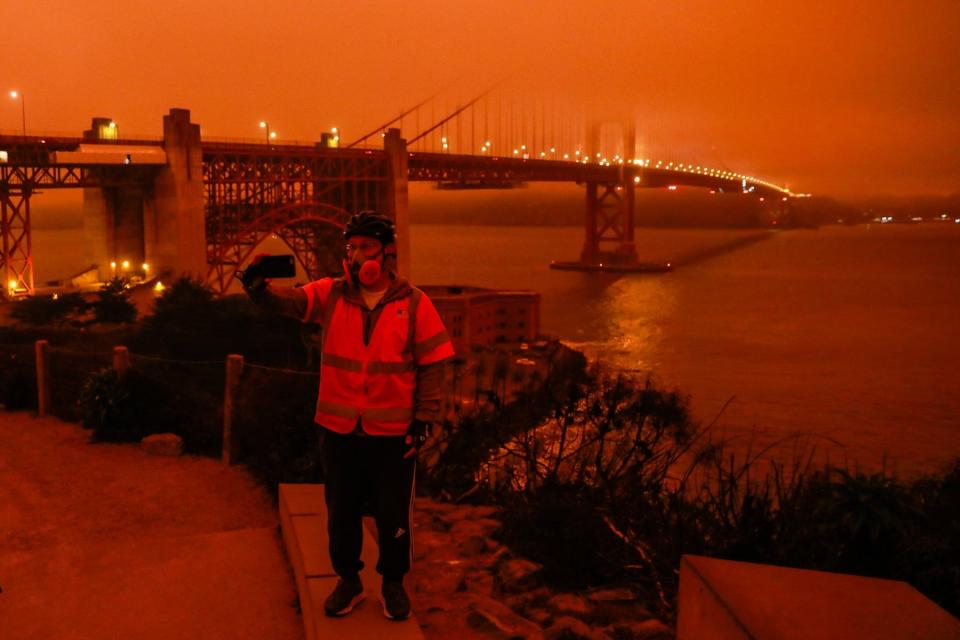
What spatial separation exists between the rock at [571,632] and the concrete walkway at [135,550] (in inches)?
31.2

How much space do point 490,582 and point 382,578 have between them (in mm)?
564

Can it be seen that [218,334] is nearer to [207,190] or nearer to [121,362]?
[121,362]

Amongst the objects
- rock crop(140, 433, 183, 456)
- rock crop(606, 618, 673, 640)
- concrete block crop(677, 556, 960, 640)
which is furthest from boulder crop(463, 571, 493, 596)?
rock crop(140, 433, 183, 456)

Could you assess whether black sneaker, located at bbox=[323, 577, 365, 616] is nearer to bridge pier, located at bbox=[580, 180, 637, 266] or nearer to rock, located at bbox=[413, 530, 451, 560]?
rock, located at bbox=[413, 530, 451, 560]

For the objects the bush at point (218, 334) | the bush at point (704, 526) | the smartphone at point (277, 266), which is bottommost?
the bush at point (218, 334)

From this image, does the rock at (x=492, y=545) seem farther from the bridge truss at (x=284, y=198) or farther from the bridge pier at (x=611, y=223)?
the bridge pier at (x=611, y=223)

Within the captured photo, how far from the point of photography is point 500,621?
3.02 metres

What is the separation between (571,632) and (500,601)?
375 mm

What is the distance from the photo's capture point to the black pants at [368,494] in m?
2.76

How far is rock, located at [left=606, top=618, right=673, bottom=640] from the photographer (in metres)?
2.96

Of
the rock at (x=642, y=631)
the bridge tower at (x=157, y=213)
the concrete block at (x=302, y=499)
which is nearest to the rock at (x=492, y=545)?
the concrete block at (x=302, y=499)

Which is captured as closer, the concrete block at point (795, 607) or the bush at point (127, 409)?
the concrete block at point (795, 607)

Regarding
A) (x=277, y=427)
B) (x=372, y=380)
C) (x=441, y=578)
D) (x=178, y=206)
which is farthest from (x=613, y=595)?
(x=178, y=206)

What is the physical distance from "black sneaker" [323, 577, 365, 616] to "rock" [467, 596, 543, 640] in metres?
0.39
